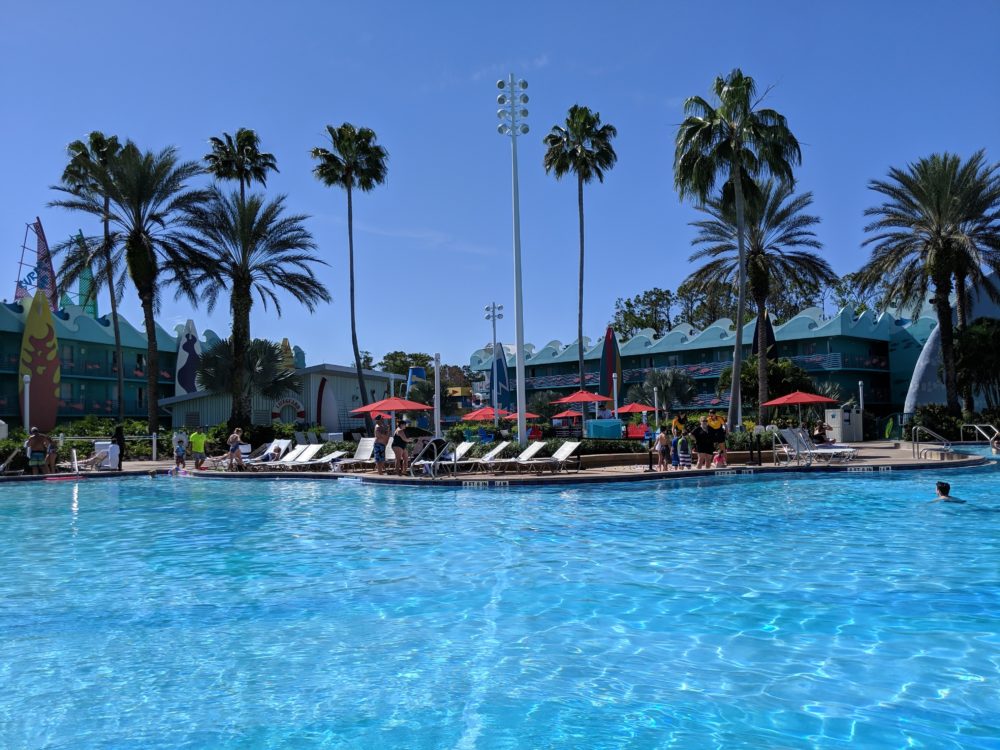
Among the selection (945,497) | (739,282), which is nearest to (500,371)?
(739,282)

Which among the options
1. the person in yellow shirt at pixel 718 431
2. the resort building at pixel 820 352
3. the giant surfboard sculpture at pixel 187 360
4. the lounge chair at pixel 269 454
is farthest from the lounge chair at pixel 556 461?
the giant surfboard sculpture at pixel 187 360

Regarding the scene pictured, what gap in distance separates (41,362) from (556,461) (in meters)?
32.5

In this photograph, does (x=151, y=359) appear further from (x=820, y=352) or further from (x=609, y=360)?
(x=820, y=352)

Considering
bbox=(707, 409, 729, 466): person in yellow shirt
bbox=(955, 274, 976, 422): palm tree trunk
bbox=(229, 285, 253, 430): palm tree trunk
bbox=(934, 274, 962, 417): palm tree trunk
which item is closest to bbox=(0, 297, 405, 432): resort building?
bbox=(229, 285, 253, 430): palm tree trunk

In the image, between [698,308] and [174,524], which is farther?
[698,308]

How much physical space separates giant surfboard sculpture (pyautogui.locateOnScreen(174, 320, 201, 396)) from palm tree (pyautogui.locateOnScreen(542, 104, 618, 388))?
29.2m

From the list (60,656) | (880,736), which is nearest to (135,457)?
(60,656)

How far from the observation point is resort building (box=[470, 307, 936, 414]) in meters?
46.1

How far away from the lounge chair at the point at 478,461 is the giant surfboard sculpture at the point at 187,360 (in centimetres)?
3772

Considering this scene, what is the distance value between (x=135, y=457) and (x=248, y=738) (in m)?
28.6

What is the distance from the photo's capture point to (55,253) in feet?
97.8

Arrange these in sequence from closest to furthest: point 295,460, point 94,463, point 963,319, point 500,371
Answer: point 295,460 < point 94,463 < point 963,319 < point 500,371

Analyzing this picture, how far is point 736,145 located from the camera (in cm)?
2812

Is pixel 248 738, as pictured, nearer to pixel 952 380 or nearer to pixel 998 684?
pixel 998 684
